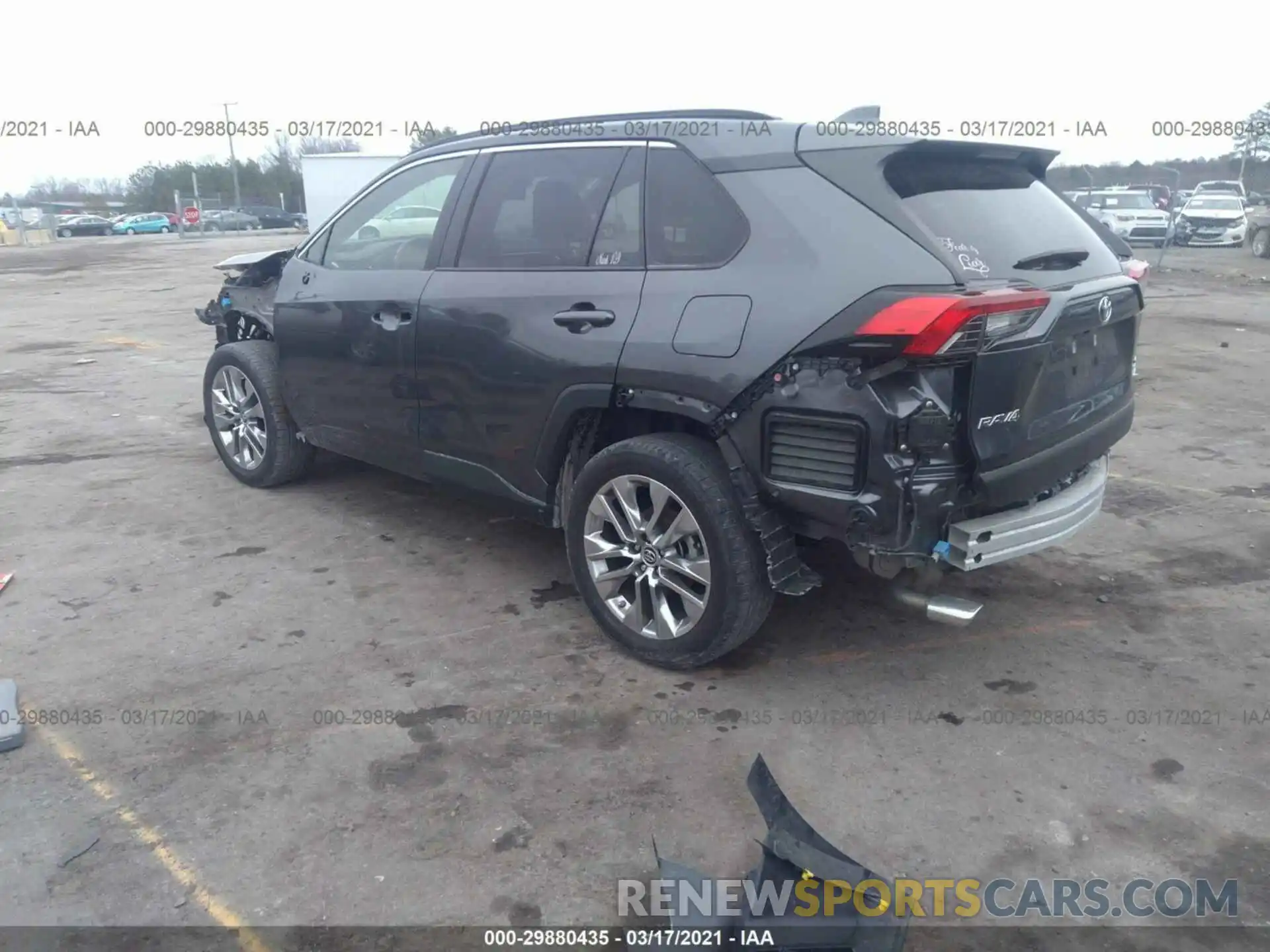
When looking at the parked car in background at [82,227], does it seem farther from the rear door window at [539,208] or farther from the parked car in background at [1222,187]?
the rear door window at [539,208]

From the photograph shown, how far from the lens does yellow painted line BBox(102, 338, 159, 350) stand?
11.1 m

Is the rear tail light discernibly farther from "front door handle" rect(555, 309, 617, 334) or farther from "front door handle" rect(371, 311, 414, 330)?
"front door handle" rect(371, 311, 414, 330)

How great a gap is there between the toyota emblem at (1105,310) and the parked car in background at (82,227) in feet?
176

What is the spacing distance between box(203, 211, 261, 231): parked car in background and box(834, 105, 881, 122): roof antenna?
165 ft

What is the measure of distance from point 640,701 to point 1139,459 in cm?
433

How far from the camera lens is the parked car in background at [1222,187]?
28766mm

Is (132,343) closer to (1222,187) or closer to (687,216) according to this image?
(687,216)

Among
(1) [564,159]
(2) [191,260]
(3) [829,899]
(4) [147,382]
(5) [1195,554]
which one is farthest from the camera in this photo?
(2) [191,260]

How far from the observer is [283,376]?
17.1 ft

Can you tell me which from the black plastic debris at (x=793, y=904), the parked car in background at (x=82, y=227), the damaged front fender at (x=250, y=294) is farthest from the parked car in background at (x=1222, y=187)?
the parked car in background at (x=82, y=227)

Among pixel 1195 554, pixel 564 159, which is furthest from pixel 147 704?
pixel 1195 554

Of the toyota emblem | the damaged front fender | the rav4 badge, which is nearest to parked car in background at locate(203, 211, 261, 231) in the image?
the damaged front fender

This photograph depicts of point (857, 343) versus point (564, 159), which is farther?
point (564, 159)

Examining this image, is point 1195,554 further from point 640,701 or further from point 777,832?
point 777,832
